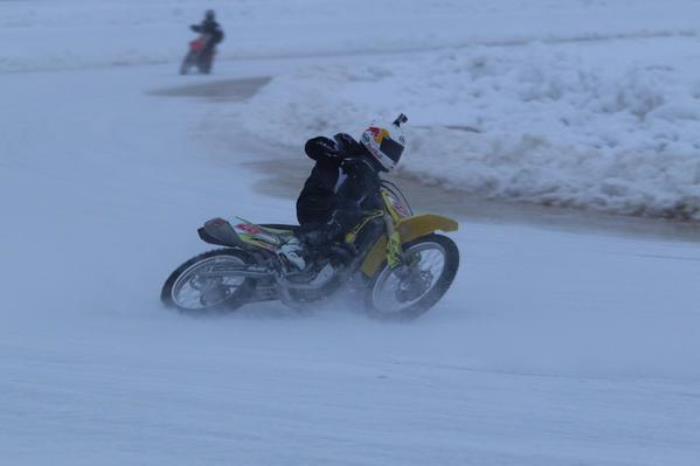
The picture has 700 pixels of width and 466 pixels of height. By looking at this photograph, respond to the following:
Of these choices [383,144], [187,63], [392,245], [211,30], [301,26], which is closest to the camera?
[383,144]

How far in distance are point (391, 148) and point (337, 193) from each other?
1.58ft

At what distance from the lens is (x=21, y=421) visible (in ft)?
18.5

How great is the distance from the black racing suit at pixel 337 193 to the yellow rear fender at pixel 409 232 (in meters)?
0.21

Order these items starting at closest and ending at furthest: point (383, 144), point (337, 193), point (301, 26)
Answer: point (383, 144)
point (337, 193)
point (301, 26)

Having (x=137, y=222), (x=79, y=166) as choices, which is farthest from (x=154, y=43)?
(x=137, y=222)

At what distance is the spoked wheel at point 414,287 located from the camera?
759cm

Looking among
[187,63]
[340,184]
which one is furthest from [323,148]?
[187,63]

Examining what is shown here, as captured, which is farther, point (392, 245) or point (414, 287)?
point (414, 287)

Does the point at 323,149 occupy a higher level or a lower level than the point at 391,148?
lower

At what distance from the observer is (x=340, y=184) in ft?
24.7

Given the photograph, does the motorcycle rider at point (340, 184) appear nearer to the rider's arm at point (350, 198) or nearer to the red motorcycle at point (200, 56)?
the rider's arm at point (350, 198)

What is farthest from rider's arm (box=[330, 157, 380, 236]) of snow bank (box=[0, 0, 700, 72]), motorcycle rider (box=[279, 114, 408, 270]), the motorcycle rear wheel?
snow bank (box=[0, 0, 700, 72])

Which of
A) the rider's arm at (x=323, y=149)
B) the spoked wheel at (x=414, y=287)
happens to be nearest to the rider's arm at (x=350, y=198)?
the rider's arm at (x=323, y=149)

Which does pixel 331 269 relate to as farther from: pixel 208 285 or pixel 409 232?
pixel 208 285
